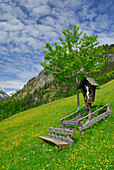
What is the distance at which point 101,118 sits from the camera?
496 inches

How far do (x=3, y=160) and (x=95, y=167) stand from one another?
7.43m

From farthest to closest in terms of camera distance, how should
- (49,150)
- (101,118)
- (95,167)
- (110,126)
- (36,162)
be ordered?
1. (101,118)
2. (110,126)
3. (49,150)
4. (36,162)
5. (95,167)

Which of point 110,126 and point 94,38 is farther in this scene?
point 94,38

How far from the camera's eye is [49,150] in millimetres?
9508

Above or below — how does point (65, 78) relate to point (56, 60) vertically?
below

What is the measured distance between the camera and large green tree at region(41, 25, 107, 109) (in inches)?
589

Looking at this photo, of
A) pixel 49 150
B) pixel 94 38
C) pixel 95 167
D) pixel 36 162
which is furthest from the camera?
pixel 94 38

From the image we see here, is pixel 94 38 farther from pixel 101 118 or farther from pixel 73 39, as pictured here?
pixel 101 118

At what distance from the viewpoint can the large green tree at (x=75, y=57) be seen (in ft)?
49.1

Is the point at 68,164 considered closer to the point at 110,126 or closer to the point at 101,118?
the point at 110,126

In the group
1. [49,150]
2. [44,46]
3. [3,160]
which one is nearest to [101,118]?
[49,150]

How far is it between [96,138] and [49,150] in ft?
13.1

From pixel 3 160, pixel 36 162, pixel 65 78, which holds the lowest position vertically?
pixel 3 160

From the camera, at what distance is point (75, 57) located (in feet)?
51.4
